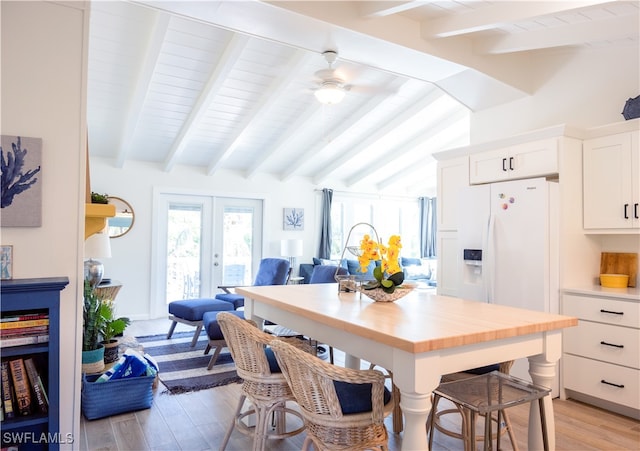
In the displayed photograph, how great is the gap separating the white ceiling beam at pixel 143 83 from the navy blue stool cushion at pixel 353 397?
2.96m

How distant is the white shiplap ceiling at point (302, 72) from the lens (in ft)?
9.35

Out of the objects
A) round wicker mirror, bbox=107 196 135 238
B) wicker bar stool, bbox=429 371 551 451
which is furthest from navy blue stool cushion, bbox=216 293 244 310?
wicker bar stool, bbox=429 371 551 451

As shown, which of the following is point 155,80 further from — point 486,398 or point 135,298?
point 486,398

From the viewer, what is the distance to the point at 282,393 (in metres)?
2.00

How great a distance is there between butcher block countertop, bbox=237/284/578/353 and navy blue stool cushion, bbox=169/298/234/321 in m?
2.13

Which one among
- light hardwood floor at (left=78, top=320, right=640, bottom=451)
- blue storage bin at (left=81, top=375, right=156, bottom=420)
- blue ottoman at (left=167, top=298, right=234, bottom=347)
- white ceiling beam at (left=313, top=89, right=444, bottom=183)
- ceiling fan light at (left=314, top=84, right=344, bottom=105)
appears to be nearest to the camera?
light hardwood floor at (left=78, top=320, right=640, bottom=451)

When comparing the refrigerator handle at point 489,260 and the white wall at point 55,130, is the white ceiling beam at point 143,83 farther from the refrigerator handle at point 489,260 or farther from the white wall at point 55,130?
the refrigerator handle at point 489,260

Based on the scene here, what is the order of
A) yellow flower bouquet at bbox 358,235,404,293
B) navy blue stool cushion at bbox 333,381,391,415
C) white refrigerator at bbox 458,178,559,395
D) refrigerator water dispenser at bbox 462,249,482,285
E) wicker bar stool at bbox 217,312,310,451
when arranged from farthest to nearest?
refrigerator water dispenser at bbox 462,249,482,285, white refrigerator at bbox 458,178,559,395, yellow flower bouquet at bbox 358,235,404,293, wicker bar stool at bbox 217,312,310,451, navy blue stool cushion at bbox 333,381,391,415

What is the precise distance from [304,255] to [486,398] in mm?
5804

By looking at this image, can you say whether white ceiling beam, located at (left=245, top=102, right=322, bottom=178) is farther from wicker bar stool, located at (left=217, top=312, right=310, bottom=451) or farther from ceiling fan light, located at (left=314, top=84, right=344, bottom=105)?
wicker bar stool, located at (left=217, top=312, right=310, bottom=451)

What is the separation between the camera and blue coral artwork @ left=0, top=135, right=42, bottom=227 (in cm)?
190

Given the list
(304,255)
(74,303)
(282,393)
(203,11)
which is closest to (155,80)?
(203,11)

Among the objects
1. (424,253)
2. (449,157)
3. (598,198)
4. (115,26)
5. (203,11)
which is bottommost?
(424,253)

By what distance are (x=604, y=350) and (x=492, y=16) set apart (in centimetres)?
246
